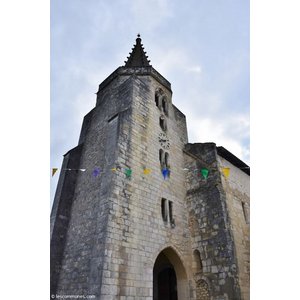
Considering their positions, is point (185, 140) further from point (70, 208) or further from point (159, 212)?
point (70, 208)

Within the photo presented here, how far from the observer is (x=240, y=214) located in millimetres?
10086

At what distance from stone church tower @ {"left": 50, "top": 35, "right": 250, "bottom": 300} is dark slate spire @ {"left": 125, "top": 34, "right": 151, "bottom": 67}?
2224 mm

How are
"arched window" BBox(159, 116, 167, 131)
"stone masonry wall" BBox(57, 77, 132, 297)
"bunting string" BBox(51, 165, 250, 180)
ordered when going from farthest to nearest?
"arched window" BBox(159, 116, 167, 131) < "bunting string" BBox(51, 165, 250, 180) < "stone masonry wall" BBox(57, 77, 132, 297)

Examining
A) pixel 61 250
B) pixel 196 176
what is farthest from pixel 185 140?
pixel 61 250

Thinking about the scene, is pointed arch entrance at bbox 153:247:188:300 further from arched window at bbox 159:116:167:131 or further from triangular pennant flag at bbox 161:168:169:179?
arched window at bbox 159:116:167:131

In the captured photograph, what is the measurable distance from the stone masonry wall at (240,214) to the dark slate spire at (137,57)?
704 centimetres

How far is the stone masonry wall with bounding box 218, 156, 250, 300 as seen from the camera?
817 cm

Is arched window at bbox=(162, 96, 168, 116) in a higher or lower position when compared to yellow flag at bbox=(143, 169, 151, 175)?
higher

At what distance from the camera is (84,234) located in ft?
26.0

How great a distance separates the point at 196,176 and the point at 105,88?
612 centimetres

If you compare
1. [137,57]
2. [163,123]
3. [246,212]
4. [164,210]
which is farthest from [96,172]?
[137,57]

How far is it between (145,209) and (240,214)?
4.45m

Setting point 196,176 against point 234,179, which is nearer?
point 196,176

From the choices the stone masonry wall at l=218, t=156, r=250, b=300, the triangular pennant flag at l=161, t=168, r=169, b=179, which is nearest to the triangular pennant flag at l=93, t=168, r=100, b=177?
the triangular pennant flag at l=161, t=168, r=169, b=179
